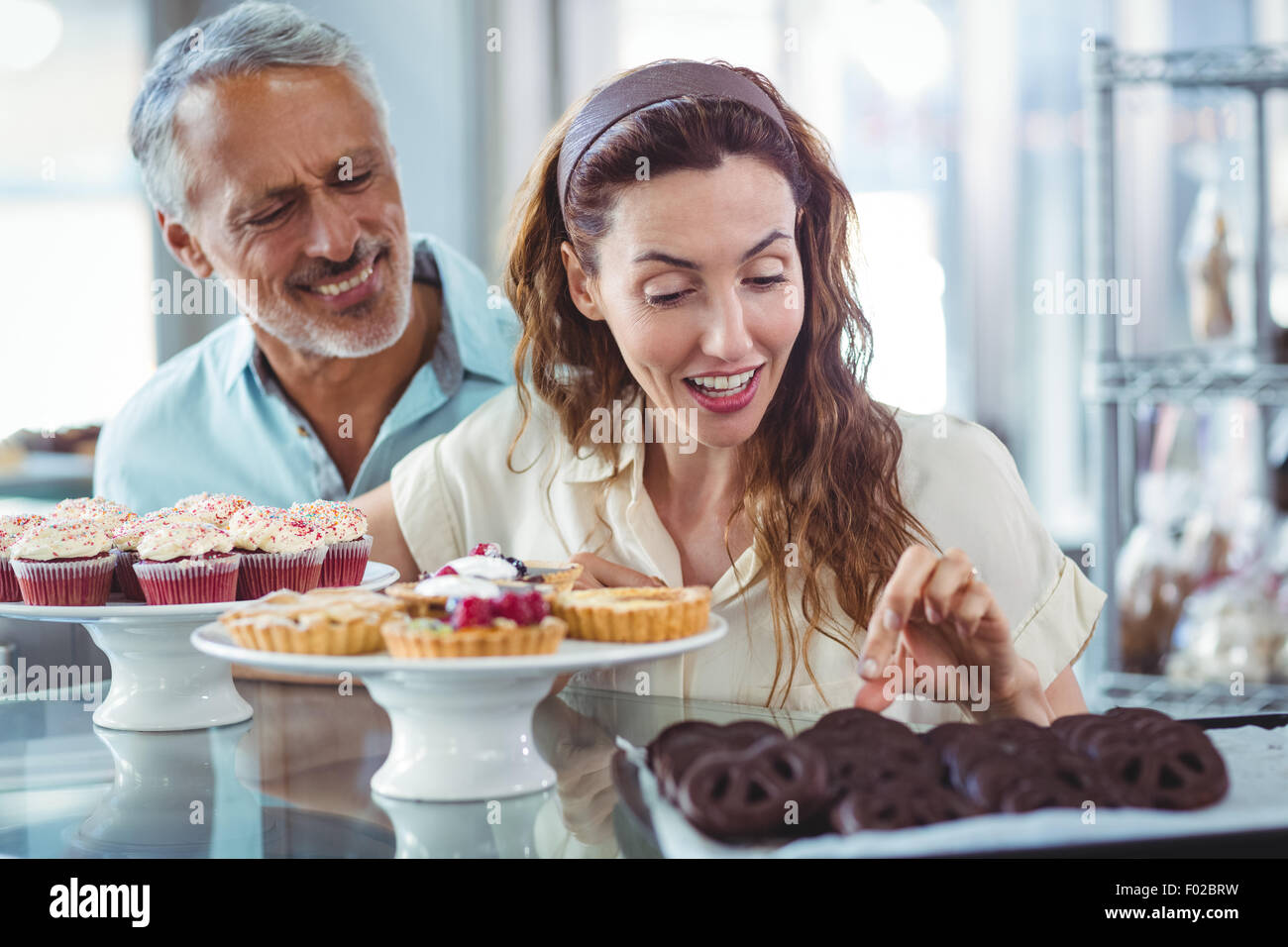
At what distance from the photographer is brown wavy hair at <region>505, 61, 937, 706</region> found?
1667 mm

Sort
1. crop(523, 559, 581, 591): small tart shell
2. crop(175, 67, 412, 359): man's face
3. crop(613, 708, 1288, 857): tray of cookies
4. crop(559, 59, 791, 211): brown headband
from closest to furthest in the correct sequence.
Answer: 1. crop(613, 708, 1288, 857): tray of cookies
2. crop(523, 559, 581, 591): small tart shell
3. crop(559, 59, 791, 211): brown headband
4. crop(175, 67, 412, 359): man's face

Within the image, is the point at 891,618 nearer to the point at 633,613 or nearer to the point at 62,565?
the point at 633,613

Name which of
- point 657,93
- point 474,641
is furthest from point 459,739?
point 657,93

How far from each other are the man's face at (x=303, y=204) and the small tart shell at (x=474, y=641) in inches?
50.3

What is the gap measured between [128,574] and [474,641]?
2.18ft

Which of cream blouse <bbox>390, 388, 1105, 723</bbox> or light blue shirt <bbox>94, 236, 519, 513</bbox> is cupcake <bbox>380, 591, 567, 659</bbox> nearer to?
cream blouse <bbox>390, 388, 1105, 723</bbox>

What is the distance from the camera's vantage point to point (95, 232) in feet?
11.4

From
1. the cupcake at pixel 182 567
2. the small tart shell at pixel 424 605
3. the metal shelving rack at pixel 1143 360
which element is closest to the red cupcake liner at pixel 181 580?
the cupcake at pixel 182 567

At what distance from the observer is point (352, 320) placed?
224cm

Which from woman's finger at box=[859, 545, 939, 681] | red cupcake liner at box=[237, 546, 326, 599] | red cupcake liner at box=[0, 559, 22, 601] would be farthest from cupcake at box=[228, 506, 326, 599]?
woman's finger at box=[859, 545, 939, 681]

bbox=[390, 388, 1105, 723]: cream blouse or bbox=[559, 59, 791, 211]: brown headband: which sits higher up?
bbox=[559, 59, 791, 211]: brown headband
